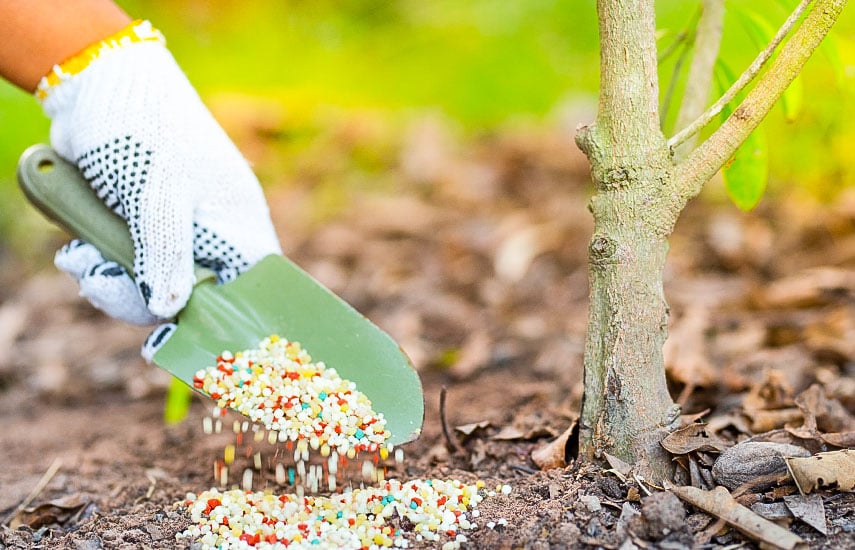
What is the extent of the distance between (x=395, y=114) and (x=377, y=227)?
1.23 meters

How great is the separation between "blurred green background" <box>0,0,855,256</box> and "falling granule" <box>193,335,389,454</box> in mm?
2063

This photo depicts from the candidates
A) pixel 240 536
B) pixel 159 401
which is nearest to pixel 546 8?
pixel 159 401

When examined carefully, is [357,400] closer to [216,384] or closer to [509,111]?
[216,384]

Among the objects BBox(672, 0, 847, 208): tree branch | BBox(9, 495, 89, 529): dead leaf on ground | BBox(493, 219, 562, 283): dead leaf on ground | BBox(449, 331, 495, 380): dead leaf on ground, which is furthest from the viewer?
BBox(493, 219, 562, 283): dead leaf on ground

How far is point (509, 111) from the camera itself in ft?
13.8

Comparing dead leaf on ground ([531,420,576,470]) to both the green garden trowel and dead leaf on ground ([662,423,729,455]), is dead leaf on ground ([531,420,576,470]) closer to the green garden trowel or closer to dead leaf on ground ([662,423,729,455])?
dead leaf on ground ([662,423,729,455])

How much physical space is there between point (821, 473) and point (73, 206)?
1.41 m

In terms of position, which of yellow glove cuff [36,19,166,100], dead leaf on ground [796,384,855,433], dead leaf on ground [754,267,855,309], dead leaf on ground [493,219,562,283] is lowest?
dead leaf on ground [796,384,855,433]

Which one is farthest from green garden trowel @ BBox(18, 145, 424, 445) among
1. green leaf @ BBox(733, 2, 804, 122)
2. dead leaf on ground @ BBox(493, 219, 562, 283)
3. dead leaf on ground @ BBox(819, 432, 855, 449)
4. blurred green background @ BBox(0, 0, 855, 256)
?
blurred green background @ BBox(0, 0, 855, 256)

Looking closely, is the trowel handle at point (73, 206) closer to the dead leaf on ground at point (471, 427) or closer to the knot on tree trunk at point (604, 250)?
the dead leaf on ground at point (471, 427)

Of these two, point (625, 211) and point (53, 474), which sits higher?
point (625, 211)

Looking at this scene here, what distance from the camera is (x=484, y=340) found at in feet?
7.63

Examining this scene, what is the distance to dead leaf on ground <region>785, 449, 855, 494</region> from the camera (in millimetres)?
1198

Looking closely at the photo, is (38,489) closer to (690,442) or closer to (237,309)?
(237,309)
